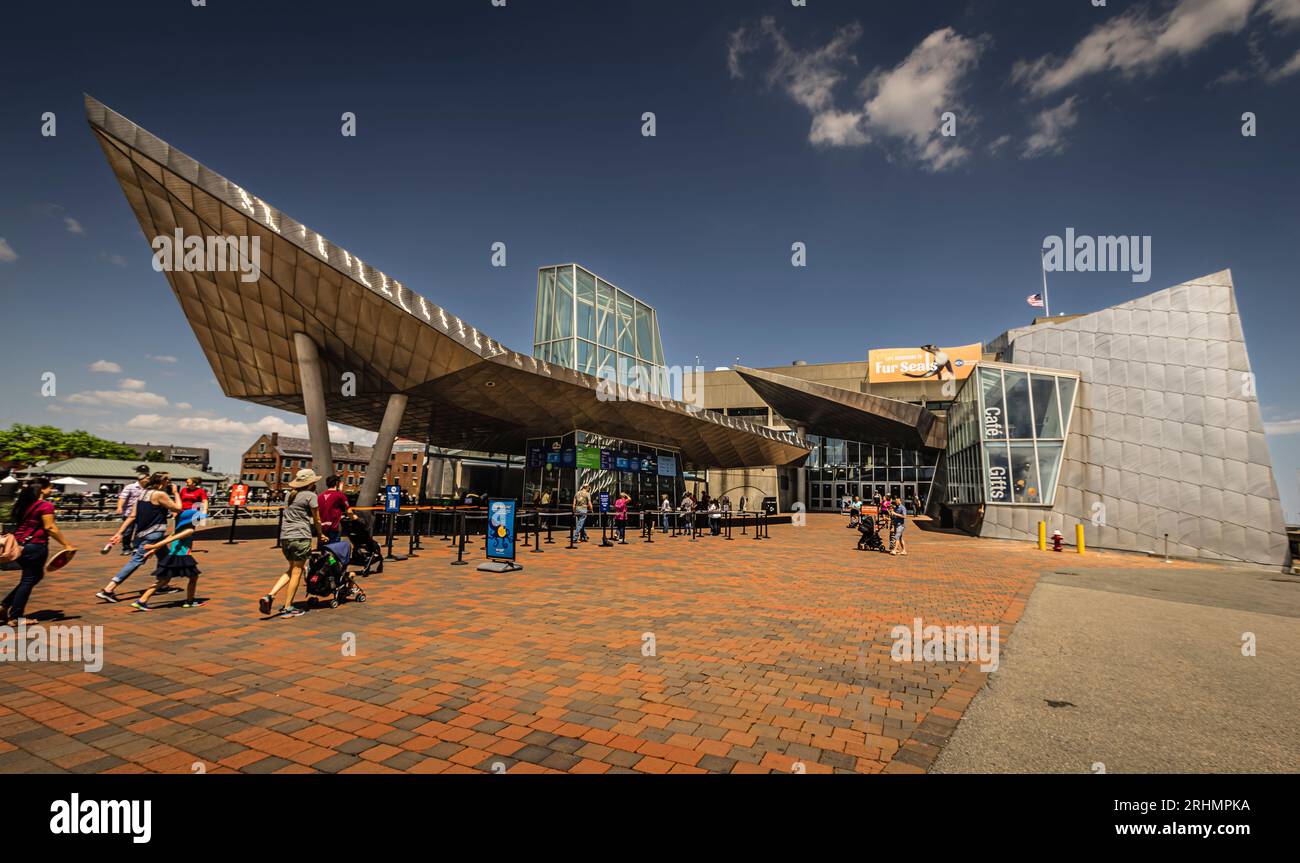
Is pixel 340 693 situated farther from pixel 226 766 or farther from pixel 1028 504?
pixel 1028 504

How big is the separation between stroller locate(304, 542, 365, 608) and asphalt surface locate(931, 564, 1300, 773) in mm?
7064

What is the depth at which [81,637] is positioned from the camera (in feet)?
17.3

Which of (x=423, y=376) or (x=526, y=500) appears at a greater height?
(x=423, y=376)

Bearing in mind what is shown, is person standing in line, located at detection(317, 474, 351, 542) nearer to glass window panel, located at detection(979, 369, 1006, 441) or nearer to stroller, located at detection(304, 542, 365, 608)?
stroller, located at detection(304, 542, 365, 608)

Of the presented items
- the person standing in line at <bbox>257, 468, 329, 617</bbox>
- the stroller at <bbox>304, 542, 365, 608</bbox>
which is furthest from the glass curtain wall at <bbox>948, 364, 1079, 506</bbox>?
the person standing in line at <bbox>257, 468, 329, 617</bbox>

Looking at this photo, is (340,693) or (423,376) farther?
(423,376)

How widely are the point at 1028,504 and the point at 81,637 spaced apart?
25.5 metres

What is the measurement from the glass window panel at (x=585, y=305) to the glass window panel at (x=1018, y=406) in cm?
2316

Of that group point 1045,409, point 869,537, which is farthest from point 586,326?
point 1045,409

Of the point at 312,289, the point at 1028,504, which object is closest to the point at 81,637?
the point at 312,289

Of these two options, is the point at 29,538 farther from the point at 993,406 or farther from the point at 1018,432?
the point at 993,406
